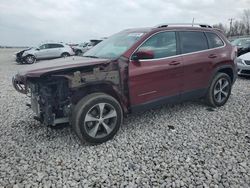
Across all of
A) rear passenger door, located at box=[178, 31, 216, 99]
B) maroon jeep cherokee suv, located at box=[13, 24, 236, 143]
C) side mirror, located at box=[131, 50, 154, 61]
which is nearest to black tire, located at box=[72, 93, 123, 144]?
maroon jeep cherokee suv, located at box=[13, 24, 236, 143]

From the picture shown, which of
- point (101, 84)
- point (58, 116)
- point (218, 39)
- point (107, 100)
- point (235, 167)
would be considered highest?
point (218, 39)

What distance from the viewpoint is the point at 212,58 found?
4.88 m

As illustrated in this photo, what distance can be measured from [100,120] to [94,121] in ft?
0.31

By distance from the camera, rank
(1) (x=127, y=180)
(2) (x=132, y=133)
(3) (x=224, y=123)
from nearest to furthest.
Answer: (1) (x=127, y=180)
(2) (x=132, y=133)
(3) (x=224, y=123)

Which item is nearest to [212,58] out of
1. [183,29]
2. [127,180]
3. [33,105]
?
[183,29]

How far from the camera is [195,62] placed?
456 centimetres

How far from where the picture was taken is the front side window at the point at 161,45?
13.1 feet

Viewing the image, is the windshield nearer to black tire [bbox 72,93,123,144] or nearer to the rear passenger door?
Result: black tire [bbox 72,93,123,144]

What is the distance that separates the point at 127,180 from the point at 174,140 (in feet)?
4.19

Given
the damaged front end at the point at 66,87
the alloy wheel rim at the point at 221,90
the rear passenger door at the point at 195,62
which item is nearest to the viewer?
→ the damaged front end at the point at 66,87

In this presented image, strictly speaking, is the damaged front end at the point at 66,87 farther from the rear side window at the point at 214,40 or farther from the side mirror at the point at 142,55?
the rear side window at the point at 214,40

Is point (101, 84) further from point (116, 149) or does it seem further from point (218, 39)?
point (218, 39)

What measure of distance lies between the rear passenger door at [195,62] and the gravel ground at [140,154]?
0.59 metres

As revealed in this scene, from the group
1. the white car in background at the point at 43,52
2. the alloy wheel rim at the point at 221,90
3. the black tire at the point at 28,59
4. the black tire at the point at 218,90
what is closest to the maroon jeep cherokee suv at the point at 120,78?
the black tire at the point at 218,90
